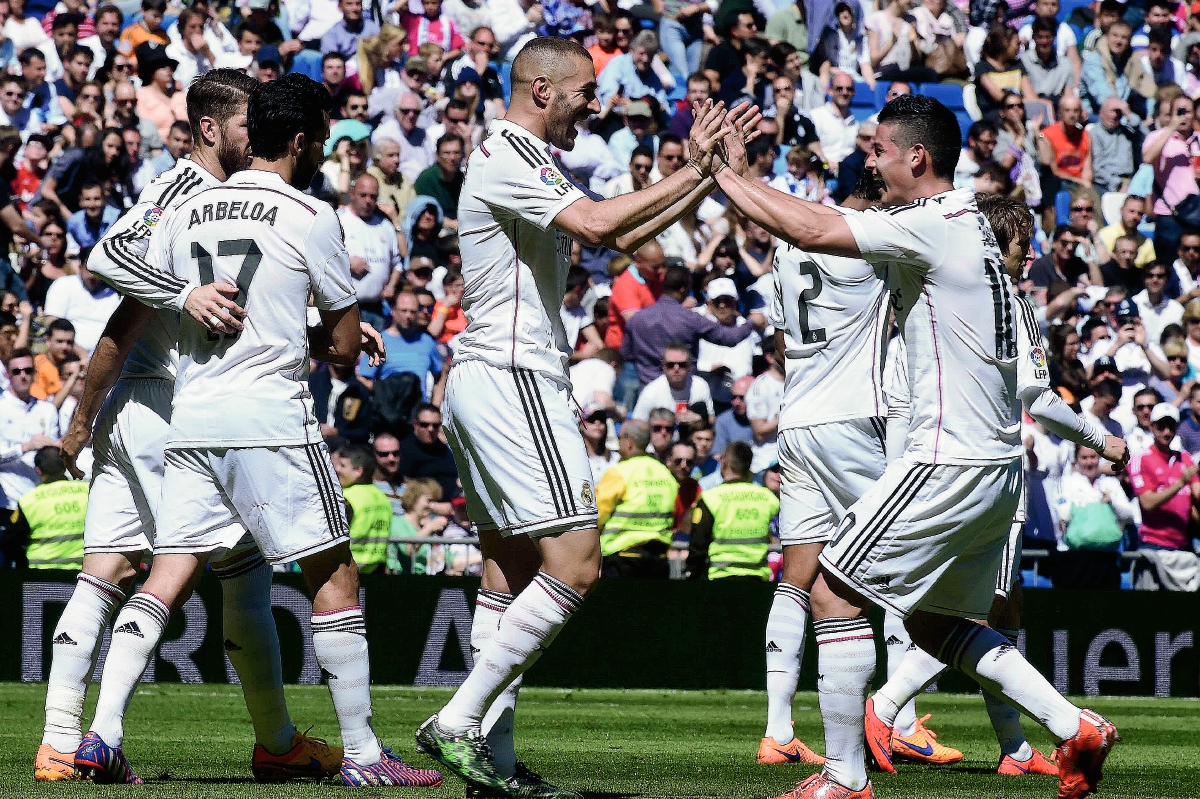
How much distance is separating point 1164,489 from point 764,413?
11.5 feet

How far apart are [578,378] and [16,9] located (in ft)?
25.5

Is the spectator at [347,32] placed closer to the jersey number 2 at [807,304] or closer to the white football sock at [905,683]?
the jersey number 2 at [807,304]

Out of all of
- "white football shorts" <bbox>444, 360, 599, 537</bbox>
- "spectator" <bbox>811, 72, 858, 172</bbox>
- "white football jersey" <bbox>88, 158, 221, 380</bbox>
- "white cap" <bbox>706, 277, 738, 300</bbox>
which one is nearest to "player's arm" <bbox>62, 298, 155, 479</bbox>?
"white football jersey" <bbox>88, 158, 221, 380</bbox>

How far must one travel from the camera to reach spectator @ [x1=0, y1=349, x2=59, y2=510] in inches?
542

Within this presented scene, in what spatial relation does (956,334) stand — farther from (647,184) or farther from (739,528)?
(647,184)

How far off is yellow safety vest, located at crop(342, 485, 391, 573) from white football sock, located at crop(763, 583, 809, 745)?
19.0ft

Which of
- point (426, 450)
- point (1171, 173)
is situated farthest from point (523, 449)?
point (1171, 173)

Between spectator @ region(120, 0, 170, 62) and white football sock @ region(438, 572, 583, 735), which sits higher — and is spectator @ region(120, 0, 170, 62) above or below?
above

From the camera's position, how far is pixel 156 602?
20.8 ft

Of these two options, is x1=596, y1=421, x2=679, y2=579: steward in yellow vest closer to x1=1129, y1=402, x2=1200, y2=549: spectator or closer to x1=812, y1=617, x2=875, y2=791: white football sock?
x1=1129, y1=402, x2=1200, y2=549: spectator

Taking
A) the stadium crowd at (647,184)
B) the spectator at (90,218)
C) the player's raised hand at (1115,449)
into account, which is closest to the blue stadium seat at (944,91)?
the stadium crowd at (647,184)

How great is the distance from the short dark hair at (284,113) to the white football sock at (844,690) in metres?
2.58

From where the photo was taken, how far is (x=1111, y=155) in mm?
20031

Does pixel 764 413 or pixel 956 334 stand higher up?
pixel 956 334
